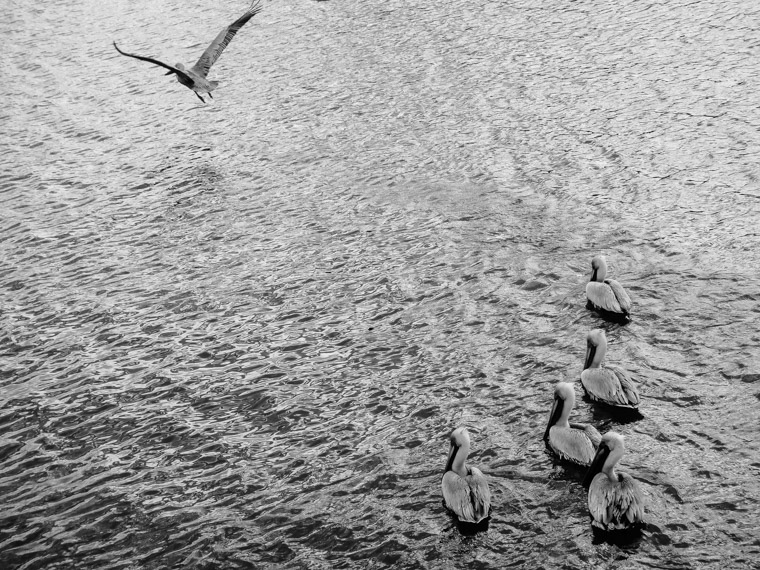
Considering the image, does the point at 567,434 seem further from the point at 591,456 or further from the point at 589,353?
the point at 589,353

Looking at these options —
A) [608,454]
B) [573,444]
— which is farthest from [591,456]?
[608,454]

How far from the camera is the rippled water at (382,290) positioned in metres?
9.98

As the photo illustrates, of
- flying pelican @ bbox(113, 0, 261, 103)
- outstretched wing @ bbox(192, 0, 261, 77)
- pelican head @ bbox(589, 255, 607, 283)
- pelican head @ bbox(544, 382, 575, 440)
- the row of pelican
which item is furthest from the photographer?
outstretched wing @ bbox(192, 0, 261, 77)

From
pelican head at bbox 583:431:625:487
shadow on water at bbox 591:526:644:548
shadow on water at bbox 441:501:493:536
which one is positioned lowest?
shadow on water at bbox 441:501:493:536

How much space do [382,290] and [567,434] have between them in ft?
16.0

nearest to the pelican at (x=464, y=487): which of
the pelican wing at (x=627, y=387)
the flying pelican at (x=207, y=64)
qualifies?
the pelican wing at (x=627, y=387)

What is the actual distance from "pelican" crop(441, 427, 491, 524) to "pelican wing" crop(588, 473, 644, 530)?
1.13 metres

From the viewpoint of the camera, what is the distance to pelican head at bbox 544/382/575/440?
10.5m

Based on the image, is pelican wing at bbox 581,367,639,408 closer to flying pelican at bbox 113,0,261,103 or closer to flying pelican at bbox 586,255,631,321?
flying pelican at bbox 586,255,631,321

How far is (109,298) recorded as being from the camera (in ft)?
50.2

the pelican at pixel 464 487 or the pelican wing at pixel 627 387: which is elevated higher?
the pelican wing at pixel 627 387

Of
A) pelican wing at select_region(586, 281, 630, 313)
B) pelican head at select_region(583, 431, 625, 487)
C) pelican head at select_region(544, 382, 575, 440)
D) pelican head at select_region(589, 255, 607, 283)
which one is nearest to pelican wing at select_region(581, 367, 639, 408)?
pelican head at select_region(544, 382, 575, 440)

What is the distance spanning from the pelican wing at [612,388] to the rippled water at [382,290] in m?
0.31

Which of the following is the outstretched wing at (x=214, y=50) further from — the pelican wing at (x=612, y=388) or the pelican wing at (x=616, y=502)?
the pelican wing at (x=616, y=502)
